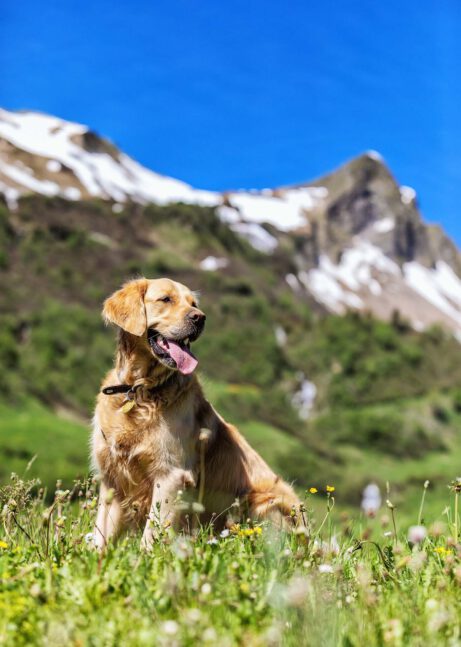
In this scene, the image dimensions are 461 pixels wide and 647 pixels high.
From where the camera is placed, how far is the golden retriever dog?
4852mm

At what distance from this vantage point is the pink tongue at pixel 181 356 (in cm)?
508

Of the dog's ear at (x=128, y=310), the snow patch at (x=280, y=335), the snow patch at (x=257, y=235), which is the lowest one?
the dog's ear at (x=128, y=310)

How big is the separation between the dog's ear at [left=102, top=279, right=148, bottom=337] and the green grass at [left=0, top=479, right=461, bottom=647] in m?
1.94

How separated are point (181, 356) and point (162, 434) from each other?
61cm

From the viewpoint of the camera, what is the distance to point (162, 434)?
489 centimetres

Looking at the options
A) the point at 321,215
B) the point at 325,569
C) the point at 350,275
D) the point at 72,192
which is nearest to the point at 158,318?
the point at 325,569

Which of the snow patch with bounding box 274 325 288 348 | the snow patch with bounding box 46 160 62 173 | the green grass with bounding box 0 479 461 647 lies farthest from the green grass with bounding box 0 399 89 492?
the snow patch with bounding box 46 160 62 173

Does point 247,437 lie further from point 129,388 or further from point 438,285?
point 438,285

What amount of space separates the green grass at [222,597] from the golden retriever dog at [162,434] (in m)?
1.17

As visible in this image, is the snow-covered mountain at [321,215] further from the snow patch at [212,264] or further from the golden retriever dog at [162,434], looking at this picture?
the golden retriever dog at [162,434]

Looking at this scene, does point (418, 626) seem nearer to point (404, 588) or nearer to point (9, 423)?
point (404, 588)

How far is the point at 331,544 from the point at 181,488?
1.14 metres

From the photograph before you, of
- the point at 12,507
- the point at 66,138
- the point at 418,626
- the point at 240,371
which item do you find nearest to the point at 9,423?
the point at 240,371

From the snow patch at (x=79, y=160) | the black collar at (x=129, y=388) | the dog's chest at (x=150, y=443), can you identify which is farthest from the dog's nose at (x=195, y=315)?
the snow patch at (x=79, y=160)
